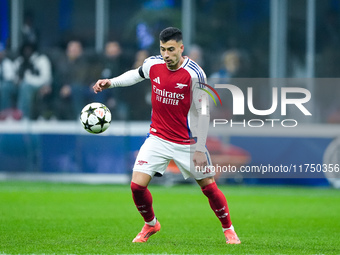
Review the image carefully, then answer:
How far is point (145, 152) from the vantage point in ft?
24.9

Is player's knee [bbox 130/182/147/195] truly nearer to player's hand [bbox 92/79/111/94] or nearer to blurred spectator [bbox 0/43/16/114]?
player's hand [bbox 92/79/111/94]

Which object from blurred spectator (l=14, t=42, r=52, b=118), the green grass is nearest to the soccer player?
the green grass

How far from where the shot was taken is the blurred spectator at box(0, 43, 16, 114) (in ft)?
51.1

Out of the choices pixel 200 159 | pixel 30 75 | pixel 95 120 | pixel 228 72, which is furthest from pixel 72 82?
pixel 200 159

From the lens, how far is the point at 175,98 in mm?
7543

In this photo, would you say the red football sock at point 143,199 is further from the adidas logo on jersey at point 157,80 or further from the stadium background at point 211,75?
the stadium background at point 211,75

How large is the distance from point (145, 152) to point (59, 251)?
4.64 ft

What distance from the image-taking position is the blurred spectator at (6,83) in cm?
1558

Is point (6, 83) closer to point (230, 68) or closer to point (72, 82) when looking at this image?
point (72, 82)

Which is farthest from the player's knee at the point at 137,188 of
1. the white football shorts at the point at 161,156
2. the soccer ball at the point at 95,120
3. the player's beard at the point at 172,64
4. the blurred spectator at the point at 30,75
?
the blurred spectator at the point at 30,75

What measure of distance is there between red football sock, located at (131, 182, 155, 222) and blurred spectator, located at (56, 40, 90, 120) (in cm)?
785

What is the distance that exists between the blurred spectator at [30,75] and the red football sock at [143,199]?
329 inches

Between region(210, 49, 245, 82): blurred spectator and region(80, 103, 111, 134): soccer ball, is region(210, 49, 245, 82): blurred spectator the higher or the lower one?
the higher one

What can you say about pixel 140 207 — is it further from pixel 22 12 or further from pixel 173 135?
pixel 22 12
